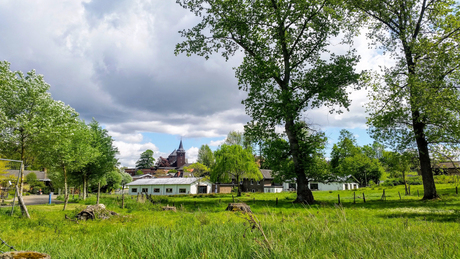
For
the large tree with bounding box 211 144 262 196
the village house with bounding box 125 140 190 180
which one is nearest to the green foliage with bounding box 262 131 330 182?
the large tree with bounding box 211 144 262 196

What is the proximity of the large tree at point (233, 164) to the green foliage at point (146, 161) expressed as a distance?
98.7 meters

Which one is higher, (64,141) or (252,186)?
(64,141)

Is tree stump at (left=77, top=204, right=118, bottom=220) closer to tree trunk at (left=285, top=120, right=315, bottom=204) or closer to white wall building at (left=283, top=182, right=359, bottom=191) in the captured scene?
tree trunk at (left=285, top=120, right=315, bottom=204)

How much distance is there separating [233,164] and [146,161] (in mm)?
102253

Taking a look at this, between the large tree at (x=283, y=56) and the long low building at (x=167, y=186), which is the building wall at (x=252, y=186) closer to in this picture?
the long low building at (x=167, y=186)

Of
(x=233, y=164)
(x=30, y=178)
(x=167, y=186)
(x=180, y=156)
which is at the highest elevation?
(x=180, y=156)

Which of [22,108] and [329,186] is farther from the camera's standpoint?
[329,186]

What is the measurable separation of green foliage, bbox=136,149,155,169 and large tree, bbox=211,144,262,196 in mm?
98698

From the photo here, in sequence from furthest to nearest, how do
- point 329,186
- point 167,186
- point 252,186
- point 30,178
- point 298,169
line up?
point 252,186
point 329,186
point 167,186
point 30,178
point 298,169

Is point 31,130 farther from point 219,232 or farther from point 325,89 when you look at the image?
point 325,89

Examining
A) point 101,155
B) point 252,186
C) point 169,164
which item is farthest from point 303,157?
point 169,164

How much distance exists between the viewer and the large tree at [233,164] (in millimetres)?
44781

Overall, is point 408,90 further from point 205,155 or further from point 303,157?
point 205,155

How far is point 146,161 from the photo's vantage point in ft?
446
